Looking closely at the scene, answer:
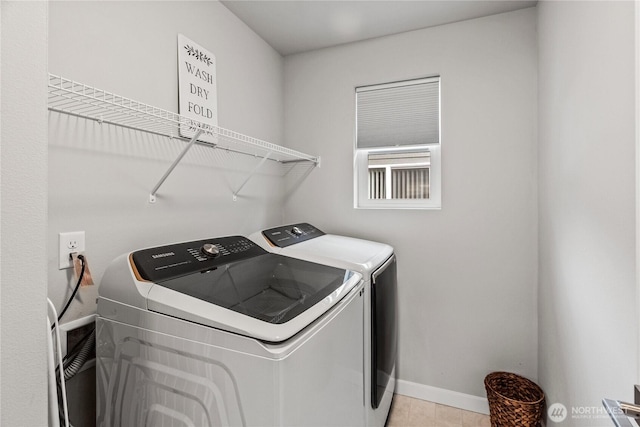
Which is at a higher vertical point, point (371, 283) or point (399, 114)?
point (399, 114)

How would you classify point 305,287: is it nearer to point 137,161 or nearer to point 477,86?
point 137,161

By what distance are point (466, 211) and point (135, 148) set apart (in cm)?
198

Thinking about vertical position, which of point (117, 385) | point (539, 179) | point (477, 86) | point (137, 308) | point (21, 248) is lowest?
point (117, 385)

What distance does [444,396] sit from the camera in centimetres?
213

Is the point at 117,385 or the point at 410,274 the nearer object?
the point at 117,385

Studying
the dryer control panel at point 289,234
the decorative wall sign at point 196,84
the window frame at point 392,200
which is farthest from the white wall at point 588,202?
the decorative wall sign at point 196,84

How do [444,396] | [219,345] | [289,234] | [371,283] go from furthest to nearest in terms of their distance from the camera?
1. [444,396]
2. [289,234]
3. [371,283]
4. [219,345]

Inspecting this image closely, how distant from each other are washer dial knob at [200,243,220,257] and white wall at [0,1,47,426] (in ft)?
2.31

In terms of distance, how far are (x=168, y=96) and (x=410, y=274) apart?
188 cm

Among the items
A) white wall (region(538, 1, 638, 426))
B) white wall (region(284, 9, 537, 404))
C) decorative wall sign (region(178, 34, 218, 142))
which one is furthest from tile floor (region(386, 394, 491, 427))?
decorative wall sign (region(178, 34, 218, 142))

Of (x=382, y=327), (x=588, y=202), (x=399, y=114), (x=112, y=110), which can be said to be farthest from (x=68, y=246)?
(x=399, y=114)

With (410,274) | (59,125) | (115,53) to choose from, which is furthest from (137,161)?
(410,274)

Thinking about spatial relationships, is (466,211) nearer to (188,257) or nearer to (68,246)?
(188,257)

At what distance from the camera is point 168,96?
154 centimetres
